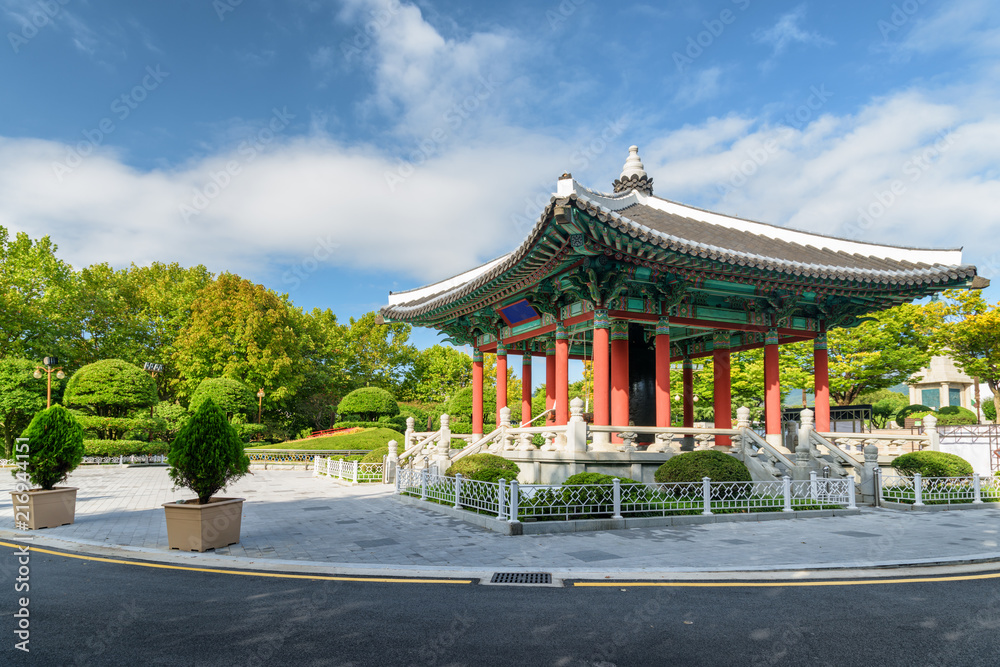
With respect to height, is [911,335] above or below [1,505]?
above

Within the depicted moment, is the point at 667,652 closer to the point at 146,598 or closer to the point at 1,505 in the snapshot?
the point at 146,598

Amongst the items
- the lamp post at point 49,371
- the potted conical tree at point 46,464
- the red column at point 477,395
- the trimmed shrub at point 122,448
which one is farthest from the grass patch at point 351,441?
the potted conical tree at point 46,464

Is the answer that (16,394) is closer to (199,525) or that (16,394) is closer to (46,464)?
(46,464)

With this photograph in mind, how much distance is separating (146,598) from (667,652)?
5.34 metres

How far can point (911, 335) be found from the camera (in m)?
32.4

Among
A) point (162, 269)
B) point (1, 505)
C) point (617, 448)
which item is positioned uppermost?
point (162, 269)

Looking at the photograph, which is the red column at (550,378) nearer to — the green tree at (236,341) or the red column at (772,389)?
the red column at (772,389)

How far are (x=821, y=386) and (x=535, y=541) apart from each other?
1329 centimetres

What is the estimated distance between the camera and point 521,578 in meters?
7.42

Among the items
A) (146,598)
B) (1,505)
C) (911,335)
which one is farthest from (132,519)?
(911,335)

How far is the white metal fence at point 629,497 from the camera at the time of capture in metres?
11.4

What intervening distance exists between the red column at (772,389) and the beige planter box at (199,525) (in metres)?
14.7

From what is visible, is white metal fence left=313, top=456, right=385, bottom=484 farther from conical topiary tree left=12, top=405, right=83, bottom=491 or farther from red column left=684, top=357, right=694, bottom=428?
red column left=684, top=357, right=694, bottom=428

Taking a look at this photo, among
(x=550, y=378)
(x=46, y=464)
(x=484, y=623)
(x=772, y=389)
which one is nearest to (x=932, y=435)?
(x=772, y=389)
